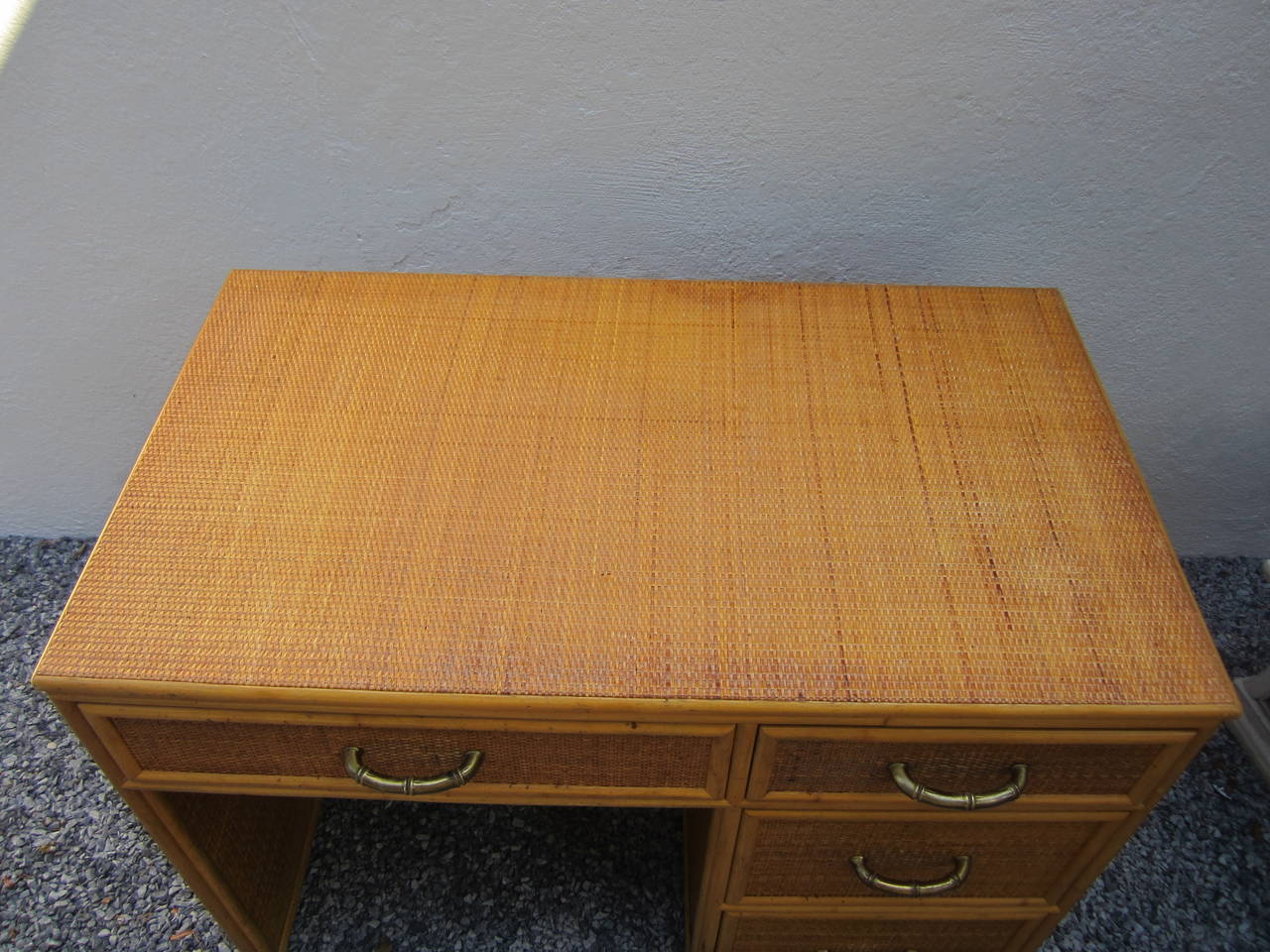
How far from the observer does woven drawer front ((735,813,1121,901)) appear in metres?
0.78

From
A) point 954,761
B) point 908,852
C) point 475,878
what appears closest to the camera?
point 954,761

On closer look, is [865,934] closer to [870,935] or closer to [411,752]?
[870,935]

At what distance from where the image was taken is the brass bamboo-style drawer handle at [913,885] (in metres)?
0.82

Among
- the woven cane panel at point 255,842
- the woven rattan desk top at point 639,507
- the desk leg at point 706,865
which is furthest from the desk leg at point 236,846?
the desk leg at point 706,865

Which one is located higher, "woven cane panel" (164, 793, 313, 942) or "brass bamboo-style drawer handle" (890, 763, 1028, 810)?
"brass bamboo-style drawer handle" (890, 763, 1028, 810)

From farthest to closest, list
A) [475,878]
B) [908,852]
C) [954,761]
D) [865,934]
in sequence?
[475,878], [865,934], [908,852], [954,761]

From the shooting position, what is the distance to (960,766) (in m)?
0.71

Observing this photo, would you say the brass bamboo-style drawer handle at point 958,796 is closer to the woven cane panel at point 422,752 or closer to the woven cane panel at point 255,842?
the woven cane panel at point 422,752

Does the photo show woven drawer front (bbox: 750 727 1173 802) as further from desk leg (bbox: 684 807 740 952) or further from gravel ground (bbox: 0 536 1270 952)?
gravel ground (bbox: 0 536 1270 952)

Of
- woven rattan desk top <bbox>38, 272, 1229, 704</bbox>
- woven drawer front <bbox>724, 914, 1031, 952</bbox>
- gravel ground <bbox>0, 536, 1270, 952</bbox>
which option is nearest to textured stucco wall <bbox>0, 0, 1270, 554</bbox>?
woven rattan desk top <bbox>38, 272, 1229, 704</bbox>

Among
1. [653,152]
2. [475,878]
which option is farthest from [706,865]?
[653,152]

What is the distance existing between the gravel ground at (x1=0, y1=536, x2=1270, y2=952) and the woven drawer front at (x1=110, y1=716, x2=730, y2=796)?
0.44 m

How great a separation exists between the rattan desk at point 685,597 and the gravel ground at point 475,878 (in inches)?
7.6

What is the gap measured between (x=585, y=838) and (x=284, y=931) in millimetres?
381
